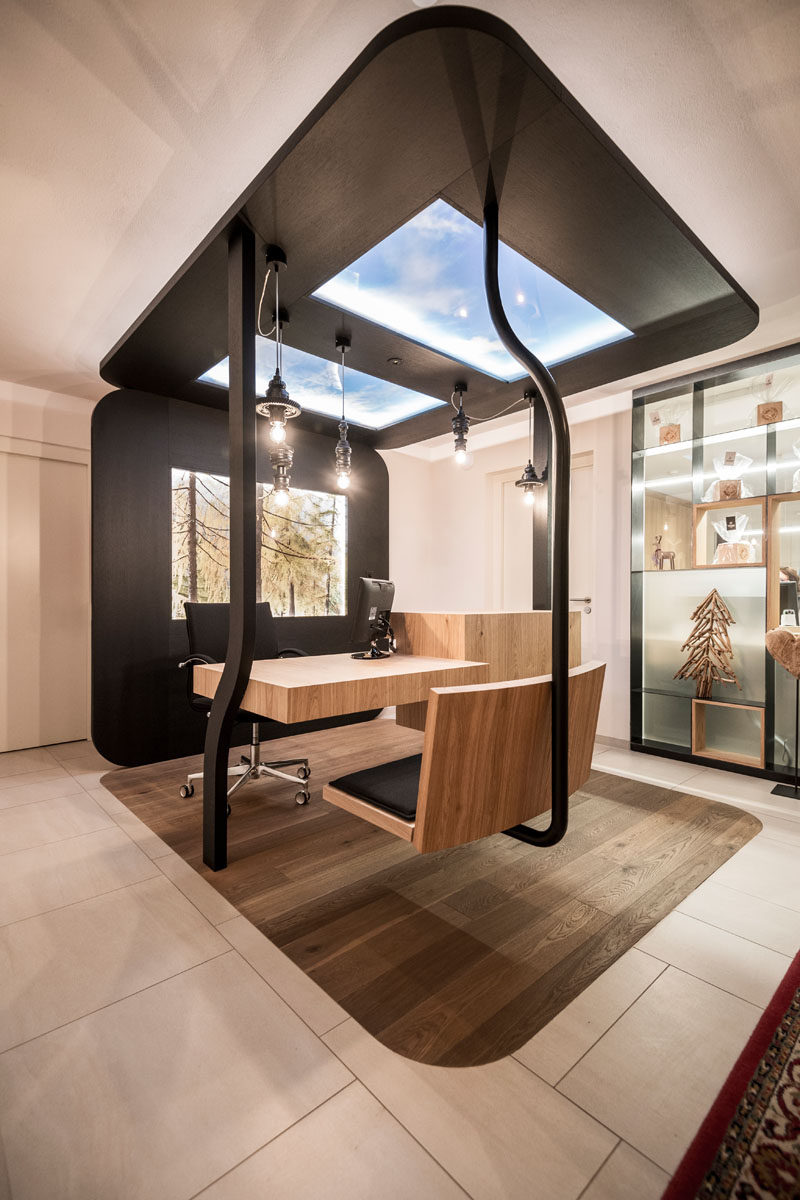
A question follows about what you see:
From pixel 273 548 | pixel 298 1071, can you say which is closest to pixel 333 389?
pixel 273 548

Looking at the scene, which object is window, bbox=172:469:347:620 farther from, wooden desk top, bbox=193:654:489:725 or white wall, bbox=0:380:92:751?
wooden desk top, bbox=193:654:489:725

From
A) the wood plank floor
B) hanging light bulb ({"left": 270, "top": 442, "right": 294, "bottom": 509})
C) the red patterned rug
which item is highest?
hanging light bulb ({"left": 270, "top": 442, "right": 294, "bottom": 509})

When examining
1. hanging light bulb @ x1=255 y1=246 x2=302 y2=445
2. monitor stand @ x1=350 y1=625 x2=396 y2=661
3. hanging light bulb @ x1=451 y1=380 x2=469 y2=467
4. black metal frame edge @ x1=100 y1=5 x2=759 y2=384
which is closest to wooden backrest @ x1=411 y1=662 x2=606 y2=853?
monitor stand @ x1=350 y1=625 x2=396 y2=661

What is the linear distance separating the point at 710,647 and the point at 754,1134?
3204 mm

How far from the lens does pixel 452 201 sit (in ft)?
7.11

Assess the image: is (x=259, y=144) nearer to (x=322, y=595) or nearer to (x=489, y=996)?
(x=489, y=996)

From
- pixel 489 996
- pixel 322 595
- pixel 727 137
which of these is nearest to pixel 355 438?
pixel 322 595

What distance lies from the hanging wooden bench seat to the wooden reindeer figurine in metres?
2.63

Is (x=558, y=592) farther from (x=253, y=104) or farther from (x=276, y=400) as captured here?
(x=253, y=104)

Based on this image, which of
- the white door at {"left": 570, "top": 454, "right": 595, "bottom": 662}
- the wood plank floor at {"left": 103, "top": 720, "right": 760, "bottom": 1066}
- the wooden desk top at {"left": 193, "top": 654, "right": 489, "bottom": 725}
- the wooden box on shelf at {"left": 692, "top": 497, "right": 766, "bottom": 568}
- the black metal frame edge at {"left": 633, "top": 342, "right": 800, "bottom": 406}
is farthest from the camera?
the white door at {"left": 570, "top": 454, "right": 595, "bottom": 662}

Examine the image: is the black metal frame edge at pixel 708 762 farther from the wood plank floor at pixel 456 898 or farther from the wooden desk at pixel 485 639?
the wooden desk at pixel 485 639

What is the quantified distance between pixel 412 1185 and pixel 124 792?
9.50 feet

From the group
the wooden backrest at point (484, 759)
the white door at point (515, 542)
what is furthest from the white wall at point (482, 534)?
the wooden backrest at point (484, 759)

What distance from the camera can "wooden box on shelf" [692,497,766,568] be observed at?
12.5 feet
